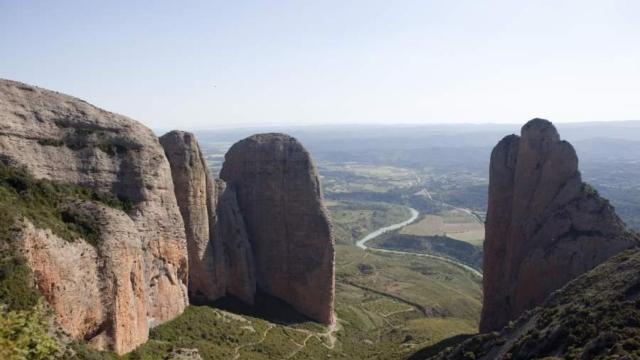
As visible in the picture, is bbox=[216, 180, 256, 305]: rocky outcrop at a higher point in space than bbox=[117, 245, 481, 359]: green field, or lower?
higher

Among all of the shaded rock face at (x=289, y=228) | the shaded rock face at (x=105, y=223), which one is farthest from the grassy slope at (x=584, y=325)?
the shaded rock face at (x=289, y=228)

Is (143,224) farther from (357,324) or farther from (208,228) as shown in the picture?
(357,324)

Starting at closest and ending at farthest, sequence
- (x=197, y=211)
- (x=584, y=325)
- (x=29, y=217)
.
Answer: (x=584, y=325) → (x=29, y=217) → (x=197, y=211)

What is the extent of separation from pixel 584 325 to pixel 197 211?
3800 centimetres

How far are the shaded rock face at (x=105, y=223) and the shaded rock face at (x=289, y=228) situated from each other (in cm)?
1588

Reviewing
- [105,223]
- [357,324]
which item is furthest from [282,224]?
[105,223]

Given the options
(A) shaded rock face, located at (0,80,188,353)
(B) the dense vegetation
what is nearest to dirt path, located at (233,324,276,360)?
(A) shaded rock face, located at (0,80,188,353)

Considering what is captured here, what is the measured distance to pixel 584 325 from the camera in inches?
1169

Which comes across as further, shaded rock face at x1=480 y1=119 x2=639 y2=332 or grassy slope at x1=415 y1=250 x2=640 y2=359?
shaded rock face at x1=480 y1=119 x2=639 y2=332

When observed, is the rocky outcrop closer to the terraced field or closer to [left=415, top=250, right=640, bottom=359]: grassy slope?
the terraced field

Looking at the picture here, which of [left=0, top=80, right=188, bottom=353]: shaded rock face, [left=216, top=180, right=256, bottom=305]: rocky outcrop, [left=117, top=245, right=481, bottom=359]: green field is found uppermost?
[left=0, top=80, right=188, bottom=353]: shaded rock face

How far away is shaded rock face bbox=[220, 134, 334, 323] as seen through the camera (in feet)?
219

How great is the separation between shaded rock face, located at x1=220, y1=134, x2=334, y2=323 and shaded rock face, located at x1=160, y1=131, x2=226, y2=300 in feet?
22.7

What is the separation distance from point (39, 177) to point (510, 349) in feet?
109
